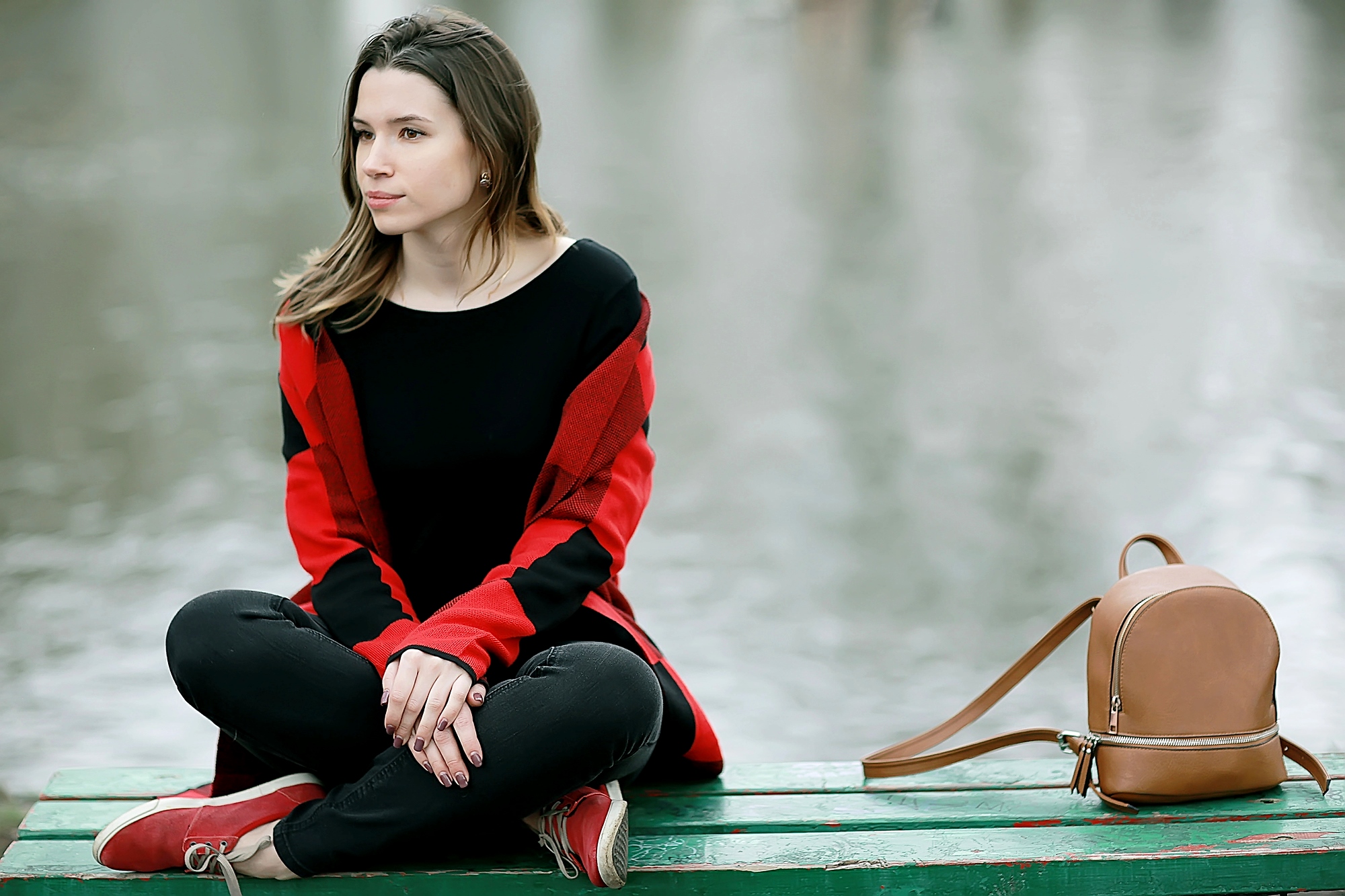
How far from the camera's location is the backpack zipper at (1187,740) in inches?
62.2

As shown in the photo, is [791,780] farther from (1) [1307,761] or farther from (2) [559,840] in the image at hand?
(1) [1307,761]

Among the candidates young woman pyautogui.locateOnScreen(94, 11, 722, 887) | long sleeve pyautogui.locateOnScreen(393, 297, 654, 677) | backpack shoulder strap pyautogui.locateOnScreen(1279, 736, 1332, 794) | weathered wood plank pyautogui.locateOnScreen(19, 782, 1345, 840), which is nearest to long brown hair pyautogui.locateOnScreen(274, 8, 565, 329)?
young woman pyautogui.locateOnScreen(94, 11, 722, 887)

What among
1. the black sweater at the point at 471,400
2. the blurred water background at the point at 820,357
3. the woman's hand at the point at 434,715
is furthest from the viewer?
the blurred water background at the point at 820,357

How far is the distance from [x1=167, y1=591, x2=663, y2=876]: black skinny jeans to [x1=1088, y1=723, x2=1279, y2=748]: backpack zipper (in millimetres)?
522

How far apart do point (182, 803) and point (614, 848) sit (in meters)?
0.46

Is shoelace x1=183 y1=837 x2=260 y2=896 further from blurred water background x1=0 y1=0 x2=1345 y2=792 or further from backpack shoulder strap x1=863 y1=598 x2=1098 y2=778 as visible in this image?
blurred water background x1=0 y1=0 x2=1345 y2=792

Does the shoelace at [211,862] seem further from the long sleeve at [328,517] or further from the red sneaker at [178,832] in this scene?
the long sleeve at [328,517]

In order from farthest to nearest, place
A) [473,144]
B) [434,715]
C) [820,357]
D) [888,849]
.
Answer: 1. [820,357]
2. [473,144]
3. [888,849]
4. [434,715]

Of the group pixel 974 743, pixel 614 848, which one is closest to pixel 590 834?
pixel 614 848

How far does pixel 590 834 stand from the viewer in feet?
4.68

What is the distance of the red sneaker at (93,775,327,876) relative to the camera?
145 centimetres

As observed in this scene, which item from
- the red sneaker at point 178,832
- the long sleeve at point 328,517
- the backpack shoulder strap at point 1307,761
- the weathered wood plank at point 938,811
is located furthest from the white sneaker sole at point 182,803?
the backpack shoulder strap at point 1307,761

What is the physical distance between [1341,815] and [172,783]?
1.39 meters

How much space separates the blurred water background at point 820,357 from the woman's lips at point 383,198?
1.21 metres
